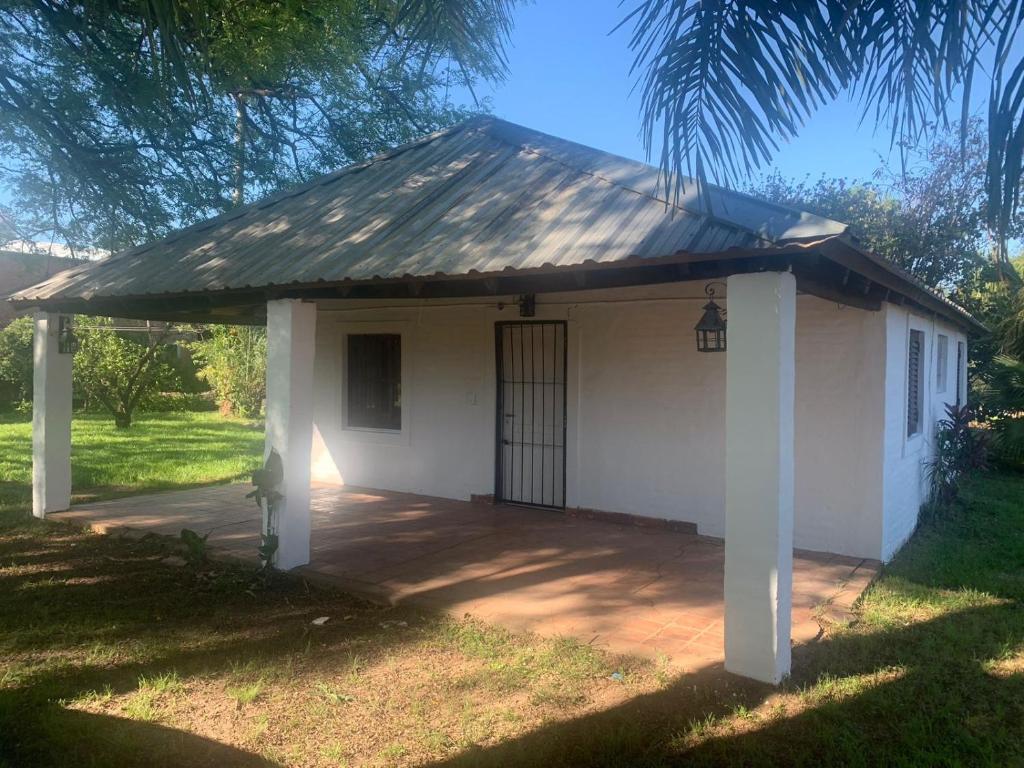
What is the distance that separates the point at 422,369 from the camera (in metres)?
9.68

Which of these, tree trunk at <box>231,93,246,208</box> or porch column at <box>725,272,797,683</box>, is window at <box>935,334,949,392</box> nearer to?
porch column at <box>725,272,797,683</box>

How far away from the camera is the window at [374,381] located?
33.0 feet

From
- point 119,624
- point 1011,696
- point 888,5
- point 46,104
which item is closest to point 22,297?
point 46,104

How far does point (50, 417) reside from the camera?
8523 millimetres

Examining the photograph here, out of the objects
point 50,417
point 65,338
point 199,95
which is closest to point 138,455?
point 50,417

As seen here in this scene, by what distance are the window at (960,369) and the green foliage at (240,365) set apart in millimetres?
16423

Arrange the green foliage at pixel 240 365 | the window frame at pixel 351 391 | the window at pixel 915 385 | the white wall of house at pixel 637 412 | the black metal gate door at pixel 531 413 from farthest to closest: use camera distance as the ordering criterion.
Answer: the green foliage at pixel 240 365 → the window frame at pixel 351 391 → the black metal gate door at pixel 531 413 → the window at pixel 915 385 → the white wall of house at pixel 637 412

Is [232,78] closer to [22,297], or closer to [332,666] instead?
[22,297]

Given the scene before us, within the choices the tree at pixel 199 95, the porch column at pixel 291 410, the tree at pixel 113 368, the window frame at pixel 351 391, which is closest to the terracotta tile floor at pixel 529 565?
the porch column at pixel 291 410

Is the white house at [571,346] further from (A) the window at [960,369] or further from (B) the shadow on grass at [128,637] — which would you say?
(A) the window at [960,369]

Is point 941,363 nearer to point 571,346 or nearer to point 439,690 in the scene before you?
point 571,346

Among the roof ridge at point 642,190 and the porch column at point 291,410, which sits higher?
the roof ridge at point 642,190

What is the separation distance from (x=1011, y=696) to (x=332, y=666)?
385cm

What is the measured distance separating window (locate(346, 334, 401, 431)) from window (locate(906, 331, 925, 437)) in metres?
6.09
